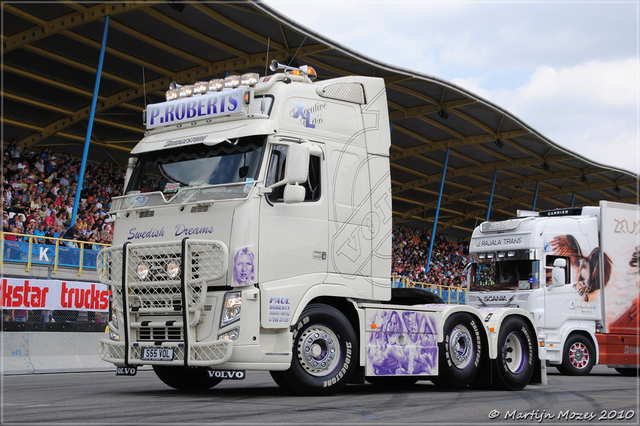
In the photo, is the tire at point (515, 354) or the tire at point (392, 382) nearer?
the tire at point (515, 354)

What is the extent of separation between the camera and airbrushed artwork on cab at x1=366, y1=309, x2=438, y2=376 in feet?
32.2

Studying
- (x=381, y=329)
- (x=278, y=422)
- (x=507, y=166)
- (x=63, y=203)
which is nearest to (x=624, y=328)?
(x=381, y=329)

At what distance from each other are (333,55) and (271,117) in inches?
584

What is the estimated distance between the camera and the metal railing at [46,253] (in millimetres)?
15547

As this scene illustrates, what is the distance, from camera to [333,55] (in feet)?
76.8

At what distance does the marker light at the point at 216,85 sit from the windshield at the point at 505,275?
30.7ft

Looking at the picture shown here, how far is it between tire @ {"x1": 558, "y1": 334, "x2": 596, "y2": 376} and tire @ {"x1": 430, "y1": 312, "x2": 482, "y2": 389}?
5.44 metres

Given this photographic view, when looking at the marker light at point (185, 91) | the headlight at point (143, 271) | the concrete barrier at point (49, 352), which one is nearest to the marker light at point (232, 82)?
the marker light at point (185, 91)

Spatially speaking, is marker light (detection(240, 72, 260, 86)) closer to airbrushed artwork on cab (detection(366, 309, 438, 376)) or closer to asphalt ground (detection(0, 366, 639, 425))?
airbrushed artwork on cab (detection(366, 309, 438, 376))

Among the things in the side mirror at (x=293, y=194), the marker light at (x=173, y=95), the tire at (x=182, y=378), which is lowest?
the tire at (x=182, y=378)

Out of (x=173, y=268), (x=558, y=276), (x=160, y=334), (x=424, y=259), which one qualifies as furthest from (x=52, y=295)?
(x=424, y=259)

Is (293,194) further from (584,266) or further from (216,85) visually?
(584,266)

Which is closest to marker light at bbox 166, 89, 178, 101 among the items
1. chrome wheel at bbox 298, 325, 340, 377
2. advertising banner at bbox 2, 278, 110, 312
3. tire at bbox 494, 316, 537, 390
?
chrome wheel at bbox 298, 325, 340, 377

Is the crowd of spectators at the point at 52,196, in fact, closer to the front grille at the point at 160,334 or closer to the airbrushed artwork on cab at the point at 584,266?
the front grille at the point at 160,334
